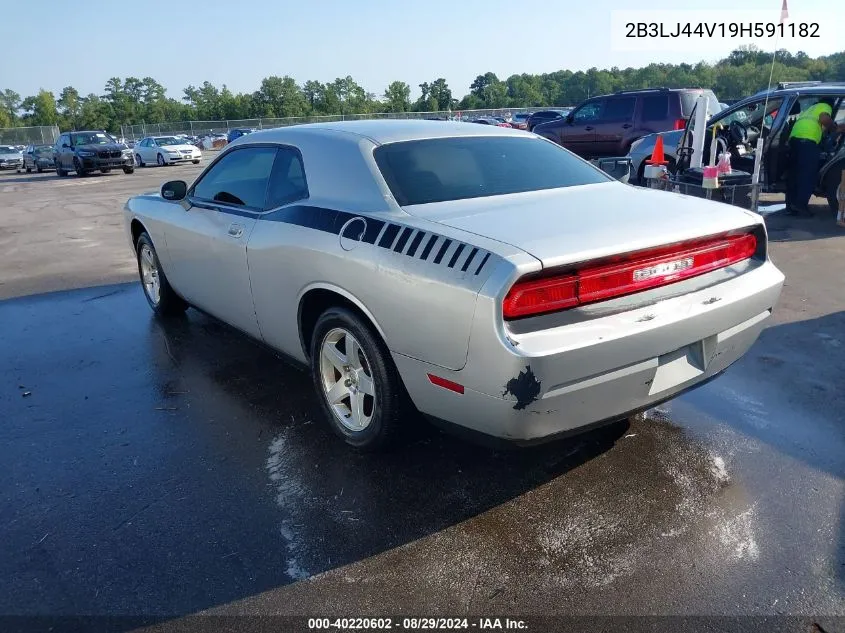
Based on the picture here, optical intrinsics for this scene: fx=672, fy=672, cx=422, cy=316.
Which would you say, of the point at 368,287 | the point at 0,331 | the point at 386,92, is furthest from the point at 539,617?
the point at 386,92

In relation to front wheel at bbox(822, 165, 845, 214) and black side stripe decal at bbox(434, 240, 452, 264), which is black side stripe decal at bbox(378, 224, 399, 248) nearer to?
black side stripe decal at bbox(434, 240, 452, 264)

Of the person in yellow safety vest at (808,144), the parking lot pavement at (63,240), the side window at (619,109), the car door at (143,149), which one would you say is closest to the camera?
the parking lot pavement at (63,240)

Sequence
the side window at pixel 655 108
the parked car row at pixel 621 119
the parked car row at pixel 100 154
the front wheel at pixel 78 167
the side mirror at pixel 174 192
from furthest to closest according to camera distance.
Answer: the front wheel at pixel 78 167 < the parked car row at pixel 100 154 < the side window at pixel 655 108 < the parked car row at pixel 621 119 < the side mirror at pixel 174 192

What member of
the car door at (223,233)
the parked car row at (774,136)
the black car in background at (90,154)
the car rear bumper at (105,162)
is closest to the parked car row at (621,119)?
the parked car row at (774,136)

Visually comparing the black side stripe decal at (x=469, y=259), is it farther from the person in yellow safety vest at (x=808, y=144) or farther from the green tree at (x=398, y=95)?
the green tree at (x=398, y=95)

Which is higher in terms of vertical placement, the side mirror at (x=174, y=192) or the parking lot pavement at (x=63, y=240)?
the side mirror at (x=174, y=192)

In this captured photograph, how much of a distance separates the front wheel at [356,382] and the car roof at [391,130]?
3.54 ft

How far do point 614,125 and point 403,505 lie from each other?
1362 cm

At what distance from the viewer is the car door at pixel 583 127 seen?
15234 millimetres

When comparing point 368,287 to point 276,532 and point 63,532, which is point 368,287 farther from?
point 63,532

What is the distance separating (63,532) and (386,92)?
97825 millimetres

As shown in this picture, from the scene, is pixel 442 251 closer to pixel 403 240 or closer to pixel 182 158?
pixel 403 240

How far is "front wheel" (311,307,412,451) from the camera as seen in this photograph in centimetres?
312

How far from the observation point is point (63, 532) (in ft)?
9.51
